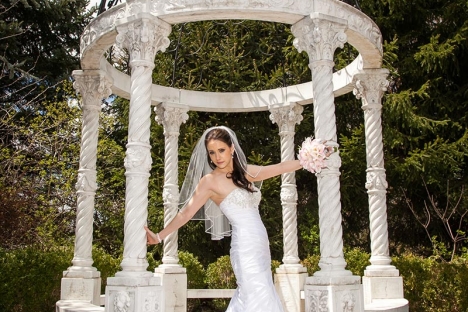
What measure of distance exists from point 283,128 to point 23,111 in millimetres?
12634

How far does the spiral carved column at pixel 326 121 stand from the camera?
951 cm

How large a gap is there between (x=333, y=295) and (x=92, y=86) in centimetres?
782

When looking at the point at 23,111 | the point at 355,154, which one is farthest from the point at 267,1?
the point at 23,111

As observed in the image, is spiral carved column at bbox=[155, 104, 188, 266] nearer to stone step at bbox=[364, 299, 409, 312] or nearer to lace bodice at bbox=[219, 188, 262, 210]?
stone step at bbox=[364, 299, 409, 312]

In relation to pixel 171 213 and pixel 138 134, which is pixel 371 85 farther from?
pixel 138 134

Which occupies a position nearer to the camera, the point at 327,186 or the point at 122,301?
the point at 122,301

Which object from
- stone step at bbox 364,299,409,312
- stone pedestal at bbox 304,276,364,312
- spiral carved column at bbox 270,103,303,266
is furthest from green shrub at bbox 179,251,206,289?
stone pedestal at bbox 304,276,364,312

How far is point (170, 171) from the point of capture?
15023 mm

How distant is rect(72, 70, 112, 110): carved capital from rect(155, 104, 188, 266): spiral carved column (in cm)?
278

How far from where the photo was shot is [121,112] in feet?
80.7

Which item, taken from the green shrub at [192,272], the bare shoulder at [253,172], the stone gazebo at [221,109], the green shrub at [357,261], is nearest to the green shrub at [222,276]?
the green shrub at [192,272]

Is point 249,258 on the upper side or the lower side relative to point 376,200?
lower

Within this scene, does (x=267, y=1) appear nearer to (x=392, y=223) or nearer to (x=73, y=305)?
(x=73, y=305)

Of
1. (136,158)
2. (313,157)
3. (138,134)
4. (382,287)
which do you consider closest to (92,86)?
(138,134)
